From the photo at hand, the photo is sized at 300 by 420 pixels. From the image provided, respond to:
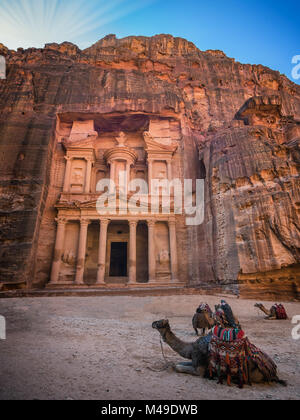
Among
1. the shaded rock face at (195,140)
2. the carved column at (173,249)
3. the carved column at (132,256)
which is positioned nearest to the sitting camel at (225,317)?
the shaded rock face at (195,140)

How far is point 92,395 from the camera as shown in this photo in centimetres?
295

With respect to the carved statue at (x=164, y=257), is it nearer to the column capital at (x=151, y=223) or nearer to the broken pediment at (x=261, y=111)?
the column capital at (x=151, y=223)

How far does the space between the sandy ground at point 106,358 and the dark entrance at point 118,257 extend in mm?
14006

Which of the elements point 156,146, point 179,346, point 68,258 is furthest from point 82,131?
point 179,346

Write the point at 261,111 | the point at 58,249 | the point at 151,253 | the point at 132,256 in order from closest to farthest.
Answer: the point at 58,249 → the point at 132,256 → the point at 151,253 → the point at 261,111

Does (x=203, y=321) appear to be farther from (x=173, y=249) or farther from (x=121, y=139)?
(x=121, y=139)

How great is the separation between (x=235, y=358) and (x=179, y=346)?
103cm

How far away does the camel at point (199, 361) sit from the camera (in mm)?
3342

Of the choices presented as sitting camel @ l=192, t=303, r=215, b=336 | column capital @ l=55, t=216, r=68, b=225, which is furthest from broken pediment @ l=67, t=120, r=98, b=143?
sitting camel @ l=192, t=303, r=215, b=336

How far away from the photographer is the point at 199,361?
12.1 ft

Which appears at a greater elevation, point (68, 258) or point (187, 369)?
point (68, 258)

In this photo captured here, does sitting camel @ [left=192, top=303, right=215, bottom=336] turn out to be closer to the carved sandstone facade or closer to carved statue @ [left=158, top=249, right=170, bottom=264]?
the carved sandstone facade

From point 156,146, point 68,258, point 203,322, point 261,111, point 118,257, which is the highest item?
point 261,111

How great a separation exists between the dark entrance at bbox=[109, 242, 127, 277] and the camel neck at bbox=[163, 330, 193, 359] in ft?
64.9
